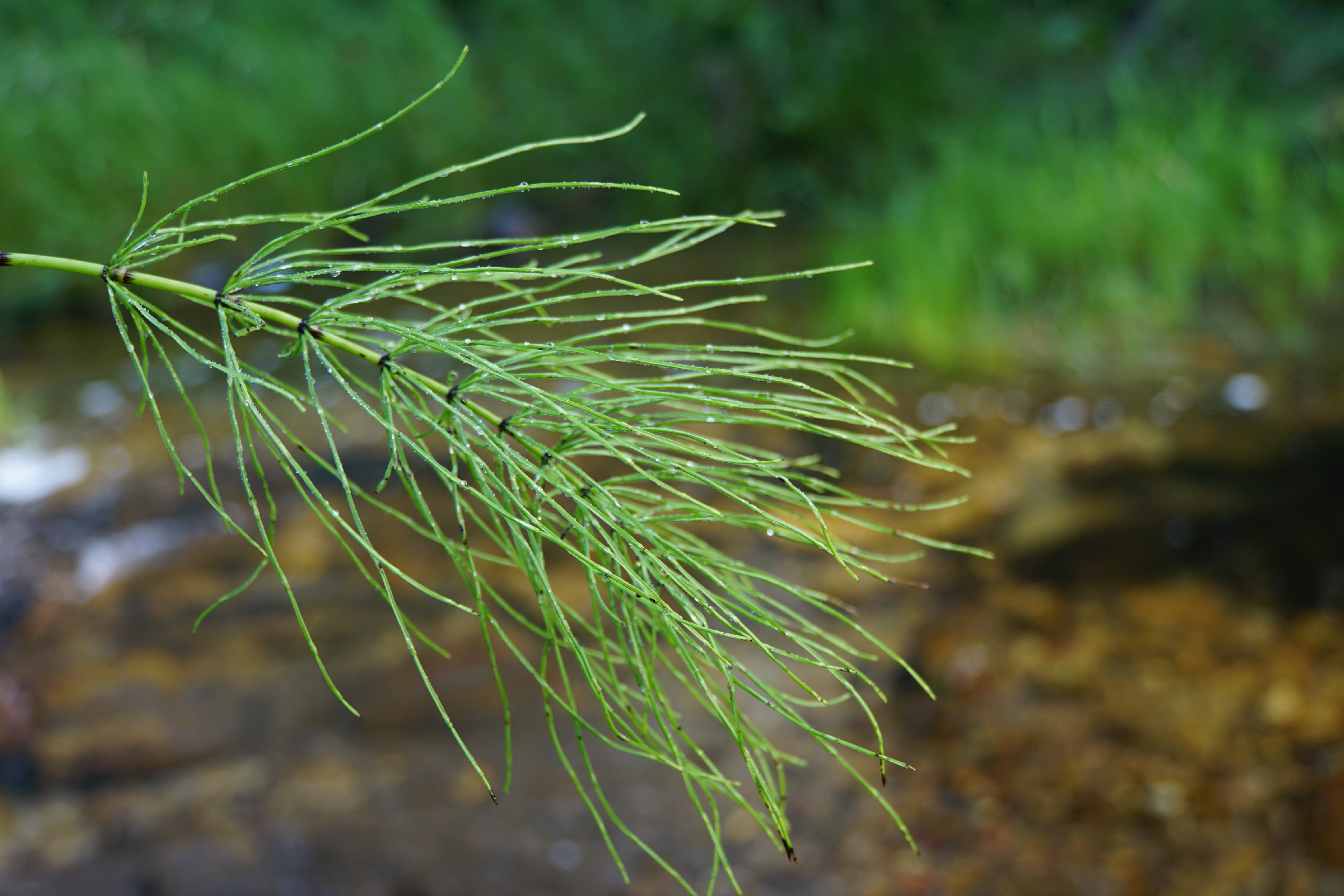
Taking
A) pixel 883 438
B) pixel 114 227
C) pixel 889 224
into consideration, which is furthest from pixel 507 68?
pixel 883 438

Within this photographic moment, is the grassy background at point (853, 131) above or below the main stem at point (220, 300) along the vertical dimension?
below

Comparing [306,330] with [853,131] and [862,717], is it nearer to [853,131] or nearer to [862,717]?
[862,717]

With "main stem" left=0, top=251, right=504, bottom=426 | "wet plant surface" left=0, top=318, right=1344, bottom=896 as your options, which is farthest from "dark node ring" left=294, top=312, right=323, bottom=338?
"wet plant surface" left=0, top=318, right=1344, bottom=896

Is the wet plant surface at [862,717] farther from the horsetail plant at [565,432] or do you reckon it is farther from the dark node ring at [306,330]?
the dark node ring at [306,330]

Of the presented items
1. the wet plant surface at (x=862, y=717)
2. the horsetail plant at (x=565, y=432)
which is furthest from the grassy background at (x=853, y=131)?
the horsetail plant at (x=565, y=432)

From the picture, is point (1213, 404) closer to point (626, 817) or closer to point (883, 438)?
point (626, 817)

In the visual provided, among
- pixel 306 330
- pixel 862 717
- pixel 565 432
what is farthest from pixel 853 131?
pixel 306 330
